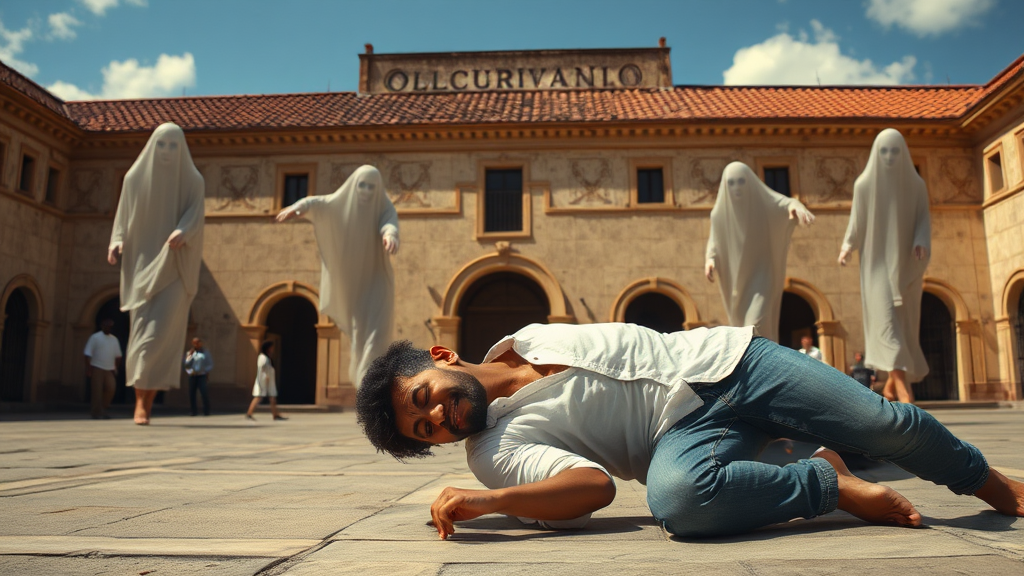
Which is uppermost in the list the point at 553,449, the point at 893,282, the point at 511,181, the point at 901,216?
the point at 511,181

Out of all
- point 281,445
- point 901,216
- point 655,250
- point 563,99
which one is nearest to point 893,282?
point 901,216

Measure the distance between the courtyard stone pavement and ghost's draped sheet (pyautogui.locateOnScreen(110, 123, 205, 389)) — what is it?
6.04 meters

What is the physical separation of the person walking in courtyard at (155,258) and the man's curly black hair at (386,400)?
8313 millimetres

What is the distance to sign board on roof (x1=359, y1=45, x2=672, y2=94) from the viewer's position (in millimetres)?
23016

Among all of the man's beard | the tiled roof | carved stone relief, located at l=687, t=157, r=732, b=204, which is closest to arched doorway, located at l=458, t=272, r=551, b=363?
the tiled roof

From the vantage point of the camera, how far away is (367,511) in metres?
2.80

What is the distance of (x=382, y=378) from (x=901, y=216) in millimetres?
8422

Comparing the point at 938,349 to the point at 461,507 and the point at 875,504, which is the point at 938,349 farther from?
the point at 461,507

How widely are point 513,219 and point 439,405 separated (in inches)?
713

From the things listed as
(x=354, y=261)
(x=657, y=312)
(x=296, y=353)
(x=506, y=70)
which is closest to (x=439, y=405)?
(x=354, y=261)

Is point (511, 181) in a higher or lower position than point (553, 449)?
higher

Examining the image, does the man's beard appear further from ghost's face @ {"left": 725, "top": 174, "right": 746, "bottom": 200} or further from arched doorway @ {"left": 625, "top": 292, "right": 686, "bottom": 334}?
arched doorway @ {"left": 625, "top": 292, "right": 686, "bottom": 334}

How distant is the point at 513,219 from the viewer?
20.2m

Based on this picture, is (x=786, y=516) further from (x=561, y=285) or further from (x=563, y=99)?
(x=563, y=99)
